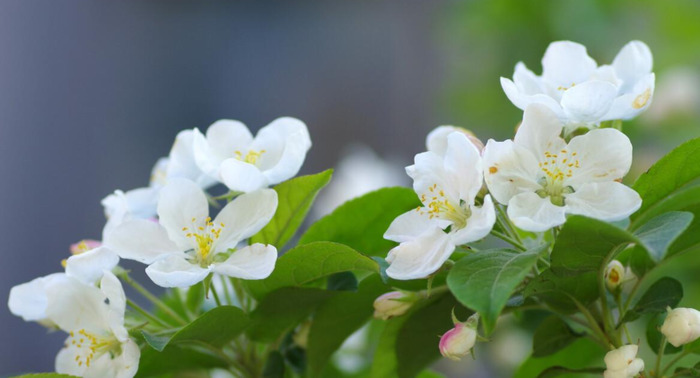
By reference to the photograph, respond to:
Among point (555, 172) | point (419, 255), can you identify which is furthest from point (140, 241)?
point (555, 172)

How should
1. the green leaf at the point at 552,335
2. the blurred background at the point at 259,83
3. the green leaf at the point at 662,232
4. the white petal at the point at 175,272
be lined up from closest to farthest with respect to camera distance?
the green leaf at the point at 662,232 < the white petal at the point at 175,272 < the green leaf at the point at 552,335 < the blurred background at the point at 259,83

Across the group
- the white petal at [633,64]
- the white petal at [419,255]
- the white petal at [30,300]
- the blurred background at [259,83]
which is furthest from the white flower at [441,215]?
the blurred background at [259,83]

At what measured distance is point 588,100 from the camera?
0.60 meters

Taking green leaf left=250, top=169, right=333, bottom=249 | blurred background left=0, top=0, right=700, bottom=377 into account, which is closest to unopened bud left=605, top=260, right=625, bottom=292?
green leaf left=250, top=169, right=333, bottom=249

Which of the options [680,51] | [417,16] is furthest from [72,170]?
[680,51]

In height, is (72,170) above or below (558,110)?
below

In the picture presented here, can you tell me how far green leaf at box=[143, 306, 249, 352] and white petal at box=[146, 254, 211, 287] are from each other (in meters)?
0.03

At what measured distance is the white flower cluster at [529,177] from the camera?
1.86ft

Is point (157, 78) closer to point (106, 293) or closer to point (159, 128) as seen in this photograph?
point (159, 128)

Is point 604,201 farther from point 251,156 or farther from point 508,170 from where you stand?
point 251,156

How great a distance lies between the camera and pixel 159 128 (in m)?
3.34

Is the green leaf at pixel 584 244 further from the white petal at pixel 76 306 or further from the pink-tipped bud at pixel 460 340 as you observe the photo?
the white petal at pixel 76 306

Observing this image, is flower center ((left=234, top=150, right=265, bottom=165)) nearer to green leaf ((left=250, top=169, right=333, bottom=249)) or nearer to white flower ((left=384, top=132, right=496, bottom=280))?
green leaf ((left=250, top=169, right=333, bottom=249))

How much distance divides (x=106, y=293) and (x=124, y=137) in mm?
2692
